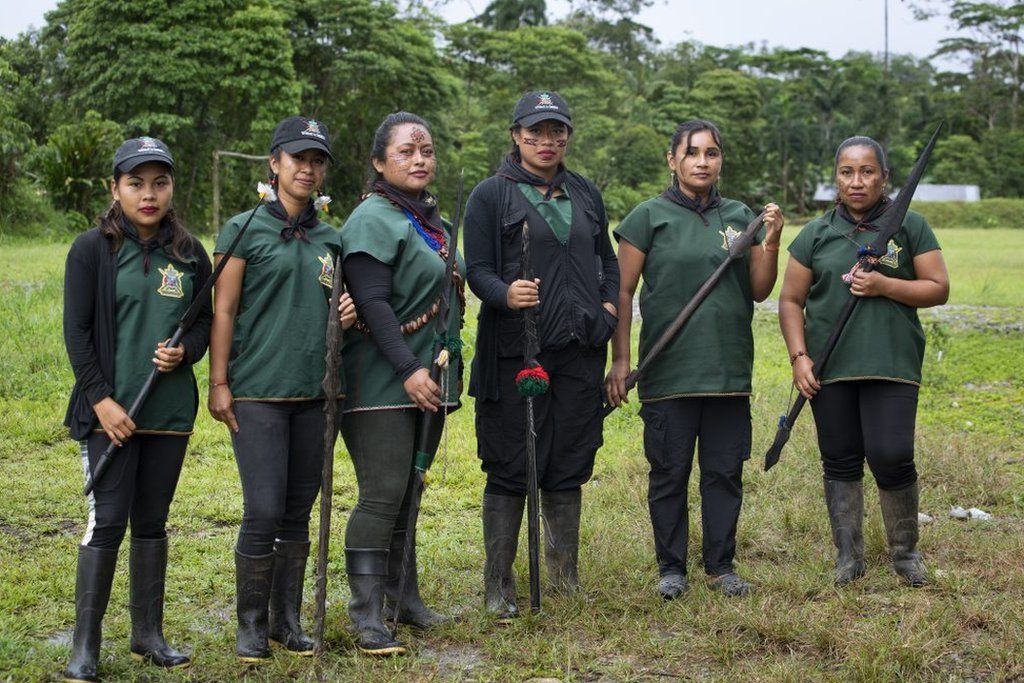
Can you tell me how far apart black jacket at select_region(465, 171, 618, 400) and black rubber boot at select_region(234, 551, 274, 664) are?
1.11 metres

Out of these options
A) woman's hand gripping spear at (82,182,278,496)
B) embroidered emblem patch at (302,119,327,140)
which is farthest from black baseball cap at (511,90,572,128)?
woman's hand gripping spear at (82,182,278,496)

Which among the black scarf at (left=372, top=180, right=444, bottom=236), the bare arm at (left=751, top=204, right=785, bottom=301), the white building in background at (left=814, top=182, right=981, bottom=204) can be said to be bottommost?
the bare arm at (left=751, top=204, right=785, bottom=301)

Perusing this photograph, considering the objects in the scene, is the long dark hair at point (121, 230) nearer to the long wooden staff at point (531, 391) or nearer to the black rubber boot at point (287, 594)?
the black rubber boot at point (287, 594)

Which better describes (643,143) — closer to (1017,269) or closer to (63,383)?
(1017,269)

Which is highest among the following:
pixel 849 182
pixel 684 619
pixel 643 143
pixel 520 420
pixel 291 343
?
pixel 643 143

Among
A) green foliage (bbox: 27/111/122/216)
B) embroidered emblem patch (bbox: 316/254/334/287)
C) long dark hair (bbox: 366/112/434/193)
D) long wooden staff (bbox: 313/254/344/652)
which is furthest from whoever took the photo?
green foliage (bbox: 27/111/122/216)

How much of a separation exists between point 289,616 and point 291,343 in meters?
1.04

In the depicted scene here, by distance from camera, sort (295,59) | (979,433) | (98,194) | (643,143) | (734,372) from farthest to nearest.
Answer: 1. (643,143)
2. (295,59)
3. (98,194)
4. (979,433)
5. (734,372)

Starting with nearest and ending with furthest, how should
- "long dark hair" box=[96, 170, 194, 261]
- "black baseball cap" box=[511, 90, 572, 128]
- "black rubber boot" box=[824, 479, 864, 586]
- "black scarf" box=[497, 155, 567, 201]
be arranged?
"long dark hair" box=[96, 170, 194, 261]
"black baseball cap" box=[511, 90, 572, 128]
"black scarf" box=[497, 155, 567, 201]
"black rubber boot" box=[824, 479, 864, 586]

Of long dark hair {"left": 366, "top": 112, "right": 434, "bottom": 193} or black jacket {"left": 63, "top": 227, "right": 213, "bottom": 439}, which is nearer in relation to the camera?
black jacket {"left": 63, "top": 227, "right": 213, "bottom": 439}

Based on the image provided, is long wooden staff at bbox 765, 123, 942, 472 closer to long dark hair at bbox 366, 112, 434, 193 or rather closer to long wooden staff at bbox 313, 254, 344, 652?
long dark hair at bbox 366, 112, 434, 193

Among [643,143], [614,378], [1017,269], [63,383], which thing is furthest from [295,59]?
[614,378]

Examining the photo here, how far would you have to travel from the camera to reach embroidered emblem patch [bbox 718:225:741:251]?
5.06 meters

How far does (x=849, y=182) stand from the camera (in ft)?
16.6
